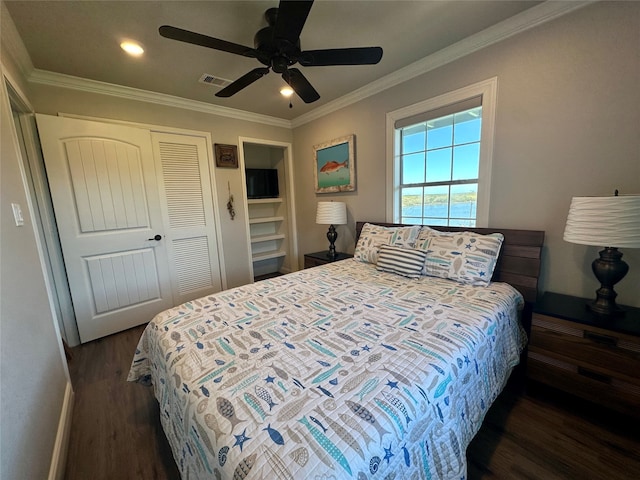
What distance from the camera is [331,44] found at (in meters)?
2.00

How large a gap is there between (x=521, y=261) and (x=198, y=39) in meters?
2.54

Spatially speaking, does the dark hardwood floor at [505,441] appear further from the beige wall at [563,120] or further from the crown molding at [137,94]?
the crown molding at [137,94]

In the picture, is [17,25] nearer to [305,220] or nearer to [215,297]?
[215,297]

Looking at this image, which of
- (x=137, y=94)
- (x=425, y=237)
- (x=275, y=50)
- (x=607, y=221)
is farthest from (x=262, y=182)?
(x=607, y=221)

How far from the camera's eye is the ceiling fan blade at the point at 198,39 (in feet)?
4.38

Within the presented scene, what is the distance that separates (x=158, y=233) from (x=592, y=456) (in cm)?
374

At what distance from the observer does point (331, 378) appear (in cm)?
95

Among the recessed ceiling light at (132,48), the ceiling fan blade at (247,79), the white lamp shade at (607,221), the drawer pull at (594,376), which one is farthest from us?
the recessed ceiling light at (132,48)

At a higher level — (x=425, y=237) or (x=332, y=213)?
(x=332, y=213)

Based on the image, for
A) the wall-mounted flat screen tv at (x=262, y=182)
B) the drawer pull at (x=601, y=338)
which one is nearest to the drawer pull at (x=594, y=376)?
the drawer pull at (x=601, y=338)

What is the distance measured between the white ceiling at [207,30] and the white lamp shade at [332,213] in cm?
134

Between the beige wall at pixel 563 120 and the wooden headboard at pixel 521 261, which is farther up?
the beige wall at pixel 563 120

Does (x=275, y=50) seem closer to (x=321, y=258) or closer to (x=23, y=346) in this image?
(x=23, y=346)

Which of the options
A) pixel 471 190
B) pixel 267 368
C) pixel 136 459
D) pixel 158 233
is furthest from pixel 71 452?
pixel 471 190
